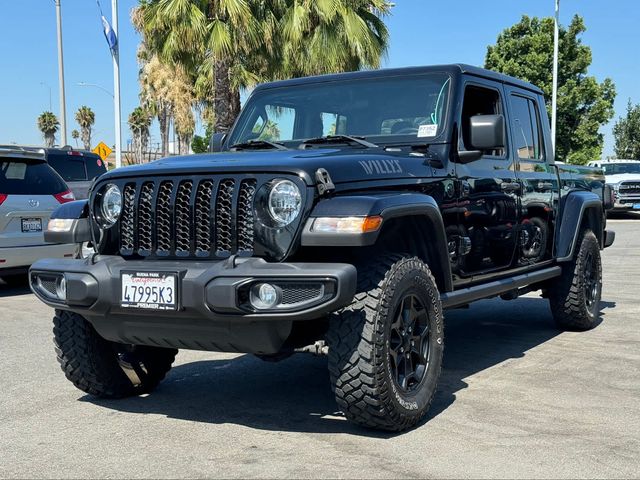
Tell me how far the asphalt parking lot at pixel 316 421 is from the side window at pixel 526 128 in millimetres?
1535

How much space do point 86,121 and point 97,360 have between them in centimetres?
8281

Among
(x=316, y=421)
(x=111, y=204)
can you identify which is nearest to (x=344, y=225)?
(x=316, y=421)

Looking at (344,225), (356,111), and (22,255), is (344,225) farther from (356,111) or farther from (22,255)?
(22,255)

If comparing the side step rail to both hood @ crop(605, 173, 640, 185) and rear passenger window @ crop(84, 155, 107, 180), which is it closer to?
rear passenger window @ crop(84, 155, 107, 180)

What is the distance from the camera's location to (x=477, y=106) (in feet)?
18.0

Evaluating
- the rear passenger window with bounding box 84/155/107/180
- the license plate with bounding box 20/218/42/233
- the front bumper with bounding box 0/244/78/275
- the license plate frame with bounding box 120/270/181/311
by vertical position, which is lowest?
the front bumper with bounding box 0/244/78/275

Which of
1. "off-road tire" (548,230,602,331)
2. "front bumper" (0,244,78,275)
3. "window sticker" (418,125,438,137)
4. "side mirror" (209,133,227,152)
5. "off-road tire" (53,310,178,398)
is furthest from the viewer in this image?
"front bumper" (0,244,78,275)

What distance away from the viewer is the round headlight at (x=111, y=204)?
4.33 metres

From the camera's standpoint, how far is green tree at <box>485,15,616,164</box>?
3981cm

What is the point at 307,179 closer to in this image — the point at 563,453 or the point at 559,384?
the point at 563,453

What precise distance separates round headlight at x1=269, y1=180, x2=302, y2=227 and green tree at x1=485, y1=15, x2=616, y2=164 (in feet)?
124

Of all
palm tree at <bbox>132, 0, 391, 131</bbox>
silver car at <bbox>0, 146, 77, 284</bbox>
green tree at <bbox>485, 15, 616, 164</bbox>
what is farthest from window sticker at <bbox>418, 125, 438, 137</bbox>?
green tree at <bbox>485, 15, 616, 164</bbox>

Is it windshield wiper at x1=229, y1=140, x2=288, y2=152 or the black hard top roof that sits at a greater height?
the black hard top roof

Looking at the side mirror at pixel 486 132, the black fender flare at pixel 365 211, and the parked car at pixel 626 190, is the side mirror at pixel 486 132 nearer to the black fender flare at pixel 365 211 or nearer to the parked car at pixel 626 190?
the black fender flare at pixel 365 211
